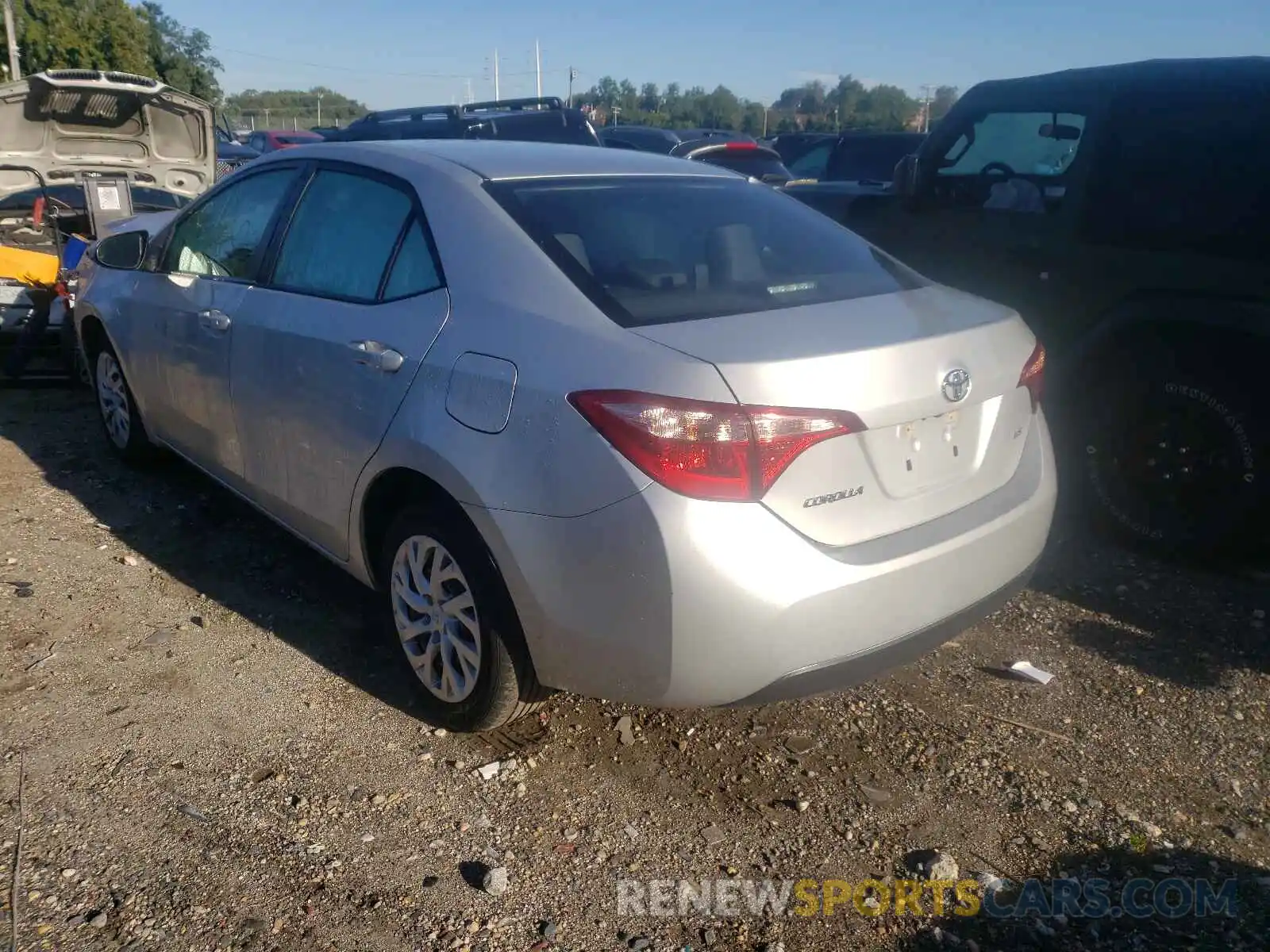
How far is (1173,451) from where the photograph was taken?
4258 millimetres

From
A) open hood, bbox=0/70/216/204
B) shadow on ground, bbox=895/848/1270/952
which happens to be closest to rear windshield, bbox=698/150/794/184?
open hood, bbox=0/70/216/204

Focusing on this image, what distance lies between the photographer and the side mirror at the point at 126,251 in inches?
189

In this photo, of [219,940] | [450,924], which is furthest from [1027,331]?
[219,940]

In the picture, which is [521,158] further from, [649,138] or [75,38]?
[75,38]

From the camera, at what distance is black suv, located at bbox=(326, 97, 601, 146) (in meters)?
10.4

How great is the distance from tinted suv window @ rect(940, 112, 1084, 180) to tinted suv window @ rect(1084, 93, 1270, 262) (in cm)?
68

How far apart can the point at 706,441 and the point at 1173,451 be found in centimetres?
272

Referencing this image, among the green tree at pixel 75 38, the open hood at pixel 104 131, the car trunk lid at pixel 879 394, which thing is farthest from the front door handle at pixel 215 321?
the green tree at pixel 75 38

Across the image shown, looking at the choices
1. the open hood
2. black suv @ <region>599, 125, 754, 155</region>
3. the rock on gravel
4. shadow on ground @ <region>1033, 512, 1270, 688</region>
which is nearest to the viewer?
the rock on gravel

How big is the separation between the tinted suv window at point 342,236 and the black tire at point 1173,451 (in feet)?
9.51

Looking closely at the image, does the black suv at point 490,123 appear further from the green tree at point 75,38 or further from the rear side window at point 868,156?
the green tree at point 75,38

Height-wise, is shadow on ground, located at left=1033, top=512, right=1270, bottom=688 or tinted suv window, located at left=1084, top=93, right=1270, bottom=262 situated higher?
tinted suv window, located at left=1084, top=93, right=1270, bottom=262

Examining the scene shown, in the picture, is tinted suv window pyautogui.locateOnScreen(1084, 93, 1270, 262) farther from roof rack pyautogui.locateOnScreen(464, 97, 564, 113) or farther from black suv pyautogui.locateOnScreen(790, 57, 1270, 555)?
roof rack pyautogui.locateOnScreen(464, 97, 564, 113)

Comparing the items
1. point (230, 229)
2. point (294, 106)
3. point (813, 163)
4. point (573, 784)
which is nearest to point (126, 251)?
point (230, 229)
